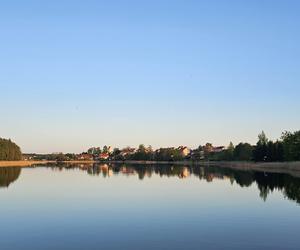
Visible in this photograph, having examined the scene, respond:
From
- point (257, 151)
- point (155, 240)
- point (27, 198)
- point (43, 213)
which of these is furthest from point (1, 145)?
point (155, 240)

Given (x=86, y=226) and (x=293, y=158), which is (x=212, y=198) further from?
(x=293, y=158)

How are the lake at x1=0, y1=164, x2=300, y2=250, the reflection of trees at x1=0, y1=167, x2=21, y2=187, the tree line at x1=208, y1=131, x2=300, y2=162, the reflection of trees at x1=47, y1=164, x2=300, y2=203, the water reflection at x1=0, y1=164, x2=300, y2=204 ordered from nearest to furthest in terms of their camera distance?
the lake at x1=0, y1=164, x2=300, y2=250
the reflection of trees at x1=47, y1=164, x2=300, y2=203
the water reflection at x1=0, y1=164, x2=300, y2=204
the reflection of trees at x1=0, y1=167, x2=21, y2=187
the tree line at x1=208, y1=131, x2=300, y2=162

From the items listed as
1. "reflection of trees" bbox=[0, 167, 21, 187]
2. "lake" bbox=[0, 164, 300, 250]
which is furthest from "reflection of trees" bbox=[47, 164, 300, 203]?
"reflection of trees" bbox=[0, 167, 21, 187]

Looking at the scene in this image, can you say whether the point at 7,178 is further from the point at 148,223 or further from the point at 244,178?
the point at 148,223

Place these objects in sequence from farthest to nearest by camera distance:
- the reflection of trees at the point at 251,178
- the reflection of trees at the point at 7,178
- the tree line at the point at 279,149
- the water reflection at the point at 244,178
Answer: the tree line at the point at 279,149
the reflection of trees at the point at 7,178
the water reflection at the point at 244,178
the reflection of trees at the point at 251,178

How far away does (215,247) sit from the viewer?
20969mm

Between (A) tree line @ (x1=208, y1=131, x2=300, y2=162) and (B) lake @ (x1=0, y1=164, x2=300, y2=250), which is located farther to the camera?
(A) tree line @ (x1=208, y1=131, x2=300, y2=162)

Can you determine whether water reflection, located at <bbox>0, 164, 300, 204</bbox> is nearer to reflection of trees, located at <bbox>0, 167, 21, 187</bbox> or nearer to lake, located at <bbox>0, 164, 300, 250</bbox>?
reflection of trees, located at <bbox>0, 167, 21, 187</bbox>

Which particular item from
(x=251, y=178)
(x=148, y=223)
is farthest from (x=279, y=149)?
(x=148, y=223)

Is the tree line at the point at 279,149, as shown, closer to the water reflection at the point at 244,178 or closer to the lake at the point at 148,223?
the water reflection at the point at 244,178

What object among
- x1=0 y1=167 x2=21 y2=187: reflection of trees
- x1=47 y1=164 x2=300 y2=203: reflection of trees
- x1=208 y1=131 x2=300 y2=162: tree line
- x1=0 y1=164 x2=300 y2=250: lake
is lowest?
x1=0 y1=164 x2=300 y2=250: lake

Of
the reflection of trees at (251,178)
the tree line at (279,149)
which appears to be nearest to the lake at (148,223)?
the reflection of trees at (251,178)

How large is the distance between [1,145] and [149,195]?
159 metres

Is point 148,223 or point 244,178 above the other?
point 244,178
